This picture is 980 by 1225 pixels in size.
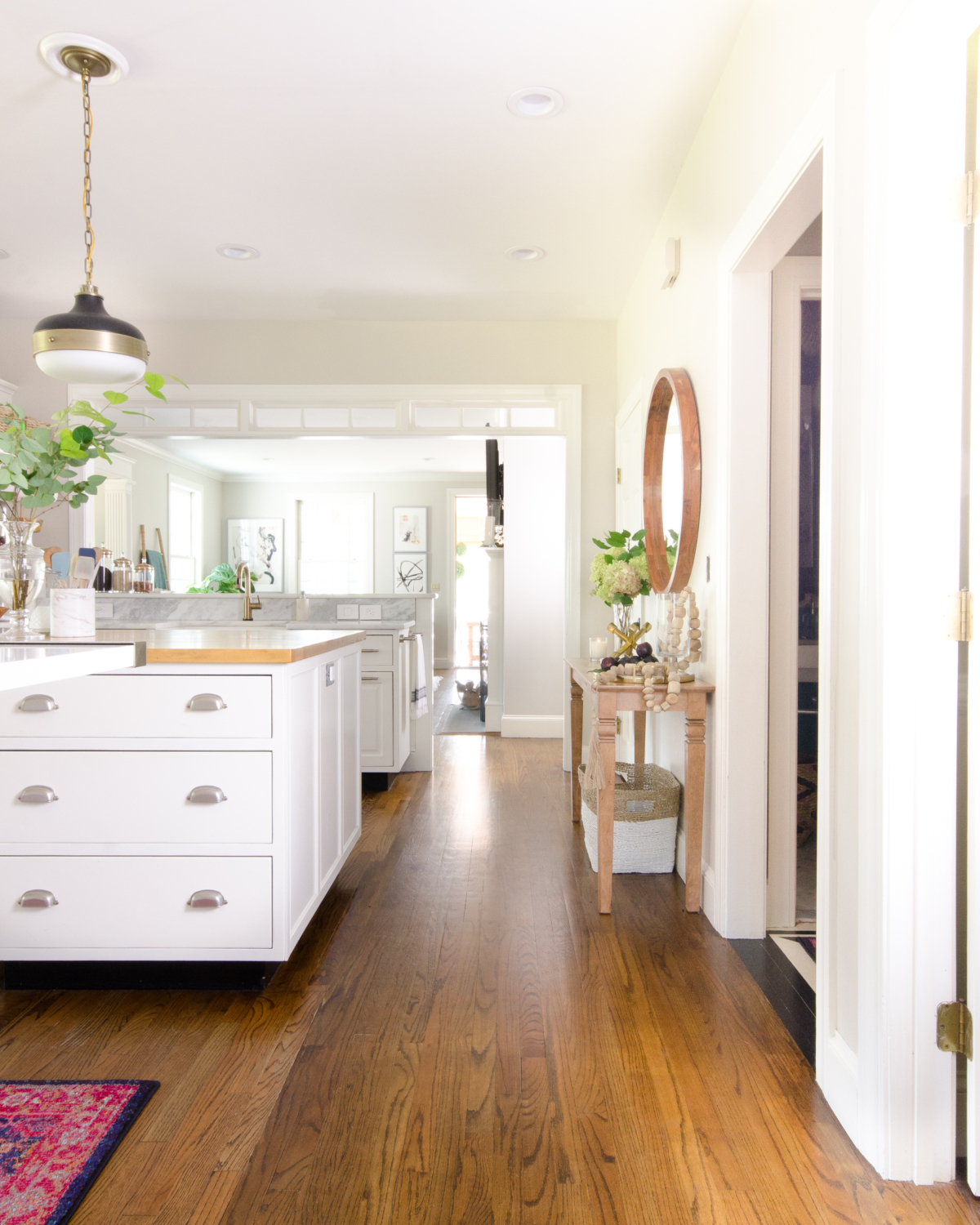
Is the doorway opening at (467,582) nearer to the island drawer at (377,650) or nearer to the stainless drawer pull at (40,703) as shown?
the island drawer at (377,650)

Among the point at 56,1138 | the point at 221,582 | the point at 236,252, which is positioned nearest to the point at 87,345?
the point at 236,252

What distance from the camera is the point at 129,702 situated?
2.03m

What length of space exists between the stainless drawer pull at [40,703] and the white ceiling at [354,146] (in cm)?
187

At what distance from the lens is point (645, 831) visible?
2.96 metres

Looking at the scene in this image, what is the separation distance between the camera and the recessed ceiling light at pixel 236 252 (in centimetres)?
382

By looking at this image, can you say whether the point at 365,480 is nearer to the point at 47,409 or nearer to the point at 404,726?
the point at 47,409

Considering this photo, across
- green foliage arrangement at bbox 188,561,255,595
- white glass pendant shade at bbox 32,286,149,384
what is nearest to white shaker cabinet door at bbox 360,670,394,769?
white glass pendant shade at bbox 32,286,149,384

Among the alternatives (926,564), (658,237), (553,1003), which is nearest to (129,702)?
(553,1003)

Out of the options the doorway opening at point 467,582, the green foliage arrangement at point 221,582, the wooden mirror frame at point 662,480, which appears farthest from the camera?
the doorway opening at point 467,582

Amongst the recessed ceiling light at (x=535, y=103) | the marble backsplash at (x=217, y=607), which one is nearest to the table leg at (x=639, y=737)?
the marble backsplash at (x=217, y=607)

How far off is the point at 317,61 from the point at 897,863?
2638mm

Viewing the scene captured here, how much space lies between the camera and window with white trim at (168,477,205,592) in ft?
30.2

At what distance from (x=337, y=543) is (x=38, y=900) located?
9022 millimetres

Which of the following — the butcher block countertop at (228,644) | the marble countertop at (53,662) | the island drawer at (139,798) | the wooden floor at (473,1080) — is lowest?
the wooden floor at (473,1080)
